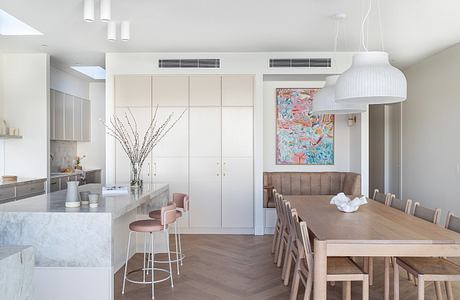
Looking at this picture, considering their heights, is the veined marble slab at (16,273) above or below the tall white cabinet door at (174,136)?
below

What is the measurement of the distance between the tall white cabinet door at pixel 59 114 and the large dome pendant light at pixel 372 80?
5.25 metres

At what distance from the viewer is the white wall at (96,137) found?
310 inches

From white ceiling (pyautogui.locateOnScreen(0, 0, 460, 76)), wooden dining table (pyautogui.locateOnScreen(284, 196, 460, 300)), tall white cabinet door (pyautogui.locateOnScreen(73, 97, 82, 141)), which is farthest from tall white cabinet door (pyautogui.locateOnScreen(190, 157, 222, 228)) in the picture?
wooden dining table (pyautogui.locateOnScreen(284, 196, 460, 300))

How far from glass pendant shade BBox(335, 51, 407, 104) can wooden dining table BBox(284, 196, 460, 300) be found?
37.3 inches

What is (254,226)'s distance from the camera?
5941mm

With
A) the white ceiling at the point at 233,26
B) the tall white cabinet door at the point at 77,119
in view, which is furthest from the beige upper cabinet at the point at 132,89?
the tall white cabinet door at the point at 77,119

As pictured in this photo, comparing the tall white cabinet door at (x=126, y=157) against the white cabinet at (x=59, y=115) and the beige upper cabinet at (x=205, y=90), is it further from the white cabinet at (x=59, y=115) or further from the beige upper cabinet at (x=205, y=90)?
the white cabinet at (x=59, y=115)

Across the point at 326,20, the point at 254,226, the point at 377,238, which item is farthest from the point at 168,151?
the point at 377,238

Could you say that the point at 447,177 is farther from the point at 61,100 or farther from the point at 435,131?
the point at 61,100

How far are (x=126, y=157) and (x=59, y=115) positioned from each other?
165cm

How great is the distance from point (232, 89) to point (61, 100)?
10.0ft

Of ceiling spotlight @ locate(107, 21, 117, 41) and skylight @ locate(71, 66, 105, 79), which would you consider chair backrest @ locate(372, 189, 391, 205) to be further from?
skylight @ locate(71, 66, 105, 79)

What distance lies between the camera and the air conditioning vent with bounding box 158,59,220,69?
19.4ft

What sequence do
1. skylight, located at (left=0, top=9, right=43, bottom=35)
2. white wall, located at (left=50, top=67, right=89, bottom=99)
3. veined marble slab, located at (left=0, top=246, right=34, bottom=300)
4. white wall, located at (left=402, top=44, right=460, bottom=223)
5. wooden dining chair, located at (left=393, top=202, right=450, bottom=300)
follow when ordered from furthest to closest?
white wall, located at (left=50, top=67, right=89, bottom=99)
white wall, located at (left=402, top=44, right=460, bottom=223)
skylight, located at (left=0, top=9, right=43, bottom=35)
wooden dining chair, located at (left=393, top=202, right=450, bottom=300)
veined marble slab, located at (left=0, top=246, right=34, bottom=300)
